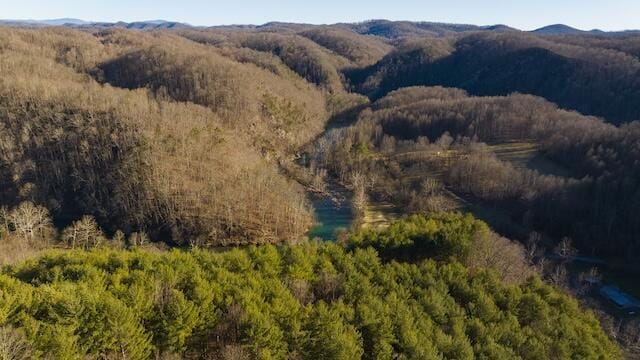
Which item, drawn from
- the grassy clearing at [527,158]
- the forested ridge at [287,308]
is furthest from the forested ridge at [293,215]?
the grassy clearing at [527,158]

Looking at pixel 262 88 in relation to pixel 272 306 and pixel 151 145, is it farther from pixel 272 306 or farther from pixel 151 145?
pixel 272 306

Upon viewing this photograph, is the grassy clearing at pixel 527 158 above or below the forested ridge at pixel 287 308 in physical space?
below

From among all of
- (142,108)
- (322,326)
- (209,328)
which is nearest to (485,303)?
(322,326)

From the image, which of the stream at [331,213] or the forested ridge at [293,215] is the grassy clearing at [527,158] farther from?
the stream at [331,213]

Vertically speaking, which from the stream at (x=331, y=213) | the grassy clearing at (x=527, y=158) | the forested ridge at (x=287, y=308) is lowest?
the stream at (x=331, y=213)

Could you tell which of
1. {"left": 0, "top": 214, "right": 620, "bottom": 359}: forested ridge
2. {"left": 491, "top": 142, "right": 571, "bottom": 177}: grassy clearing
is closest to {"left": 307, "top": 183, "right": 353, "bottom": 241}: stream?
{"left": 0, "top": 214, "right": 620, "bottom": 359}: forested ridge

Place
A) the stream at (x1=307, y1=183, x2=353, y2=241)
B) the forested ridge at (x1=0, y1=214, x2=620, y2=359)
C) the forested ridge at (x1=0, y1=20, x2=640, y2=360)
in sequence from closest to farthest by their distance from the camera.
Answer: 1. the forested ridge at (x1=0, y1=214, x2=620, y2=359)
2. the forested ridge at (x1=0, y1=20, x2=640, y2=360)
3. the stream at (x1=307, y1=183, x2=353, y2=241)

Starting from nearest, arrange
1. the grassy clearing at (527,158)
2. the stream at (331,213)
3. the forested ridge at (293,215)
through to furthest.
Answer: the forested ridge at (293,215) < the stream at (331,213) < the grassy clearing at (527,158)

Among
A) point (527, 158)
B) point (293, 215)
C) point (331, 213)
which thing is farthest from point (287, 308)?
point (527, 158)

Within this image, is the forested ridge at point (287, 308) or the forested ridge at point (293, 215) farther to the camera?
the forested ridge at point (293, 215)

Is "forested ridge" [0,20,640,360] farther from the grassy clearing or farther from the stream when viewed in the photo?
the stream
